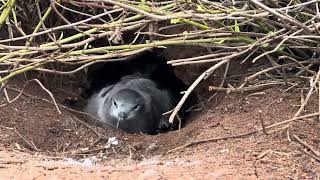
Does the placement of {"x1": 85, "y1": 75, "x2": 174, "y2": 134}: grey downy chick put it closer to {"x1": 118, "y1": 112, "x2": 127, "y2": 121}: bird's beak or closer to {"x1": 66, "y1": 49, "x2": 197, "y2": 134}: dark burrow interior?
{"x1": 118, "y1": 112, "x2": 127, "y2": 121}: bird's beak

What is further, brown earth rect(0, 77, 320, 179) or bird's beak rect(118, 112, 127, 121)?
bird's beak rect(118, 112, 127, 121)

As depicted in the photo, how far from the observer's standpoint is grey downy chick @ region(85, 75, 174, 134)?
580 cm

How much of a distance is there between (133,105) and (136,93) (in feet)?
0.77

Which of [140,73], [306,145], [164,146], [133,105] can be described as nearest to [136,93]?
[133,105]

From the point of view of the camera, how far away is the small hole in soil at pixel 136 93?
5.86m

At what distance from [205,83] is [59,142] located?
5.77ft

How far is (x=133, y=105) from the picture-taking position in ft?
19.2

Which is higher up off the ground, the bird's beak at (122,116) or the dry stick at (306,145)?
the dry stick at (306,145)

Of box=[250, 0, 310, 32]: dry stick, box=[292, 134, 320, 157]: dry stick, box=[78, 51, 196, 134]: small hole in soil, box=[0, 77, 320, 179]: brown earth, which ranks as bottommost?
box=[78, 51, 196, 134]: small hole in soil

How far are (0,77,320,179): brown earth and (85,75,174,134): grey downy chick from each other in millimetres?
447

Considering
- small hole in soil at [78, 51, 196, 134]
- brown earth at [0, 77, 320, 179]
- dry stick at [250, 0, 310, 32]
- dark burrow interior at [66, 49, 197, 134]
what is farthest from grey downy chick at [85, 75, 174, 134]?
dry stick at [250, 0, 310, 32]

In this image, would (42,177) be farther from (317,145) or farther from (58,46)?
(317,145)

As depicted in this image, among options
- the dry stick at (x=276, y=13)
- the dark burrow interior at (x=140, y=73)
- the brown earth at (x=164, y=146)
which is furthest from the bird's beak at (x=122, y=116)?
the dry stick at (x=276, y=13)

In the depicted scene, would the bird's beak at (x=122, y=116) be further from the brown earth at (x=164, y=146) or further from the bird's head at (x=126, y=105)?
the brown earth at (x=164, y=146)
